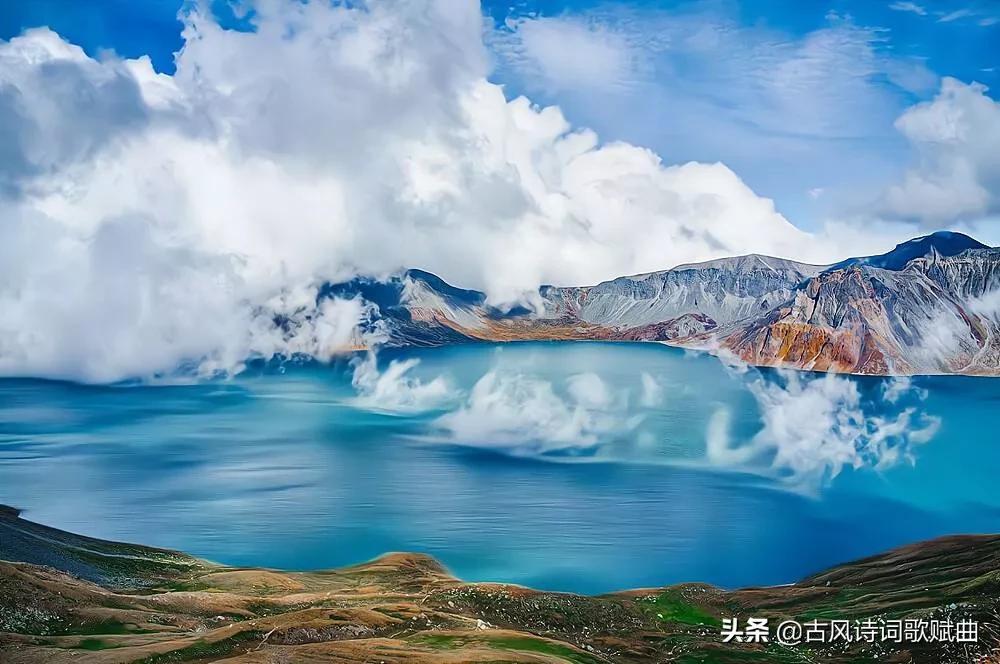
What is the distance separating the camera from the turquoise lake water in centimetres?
7806

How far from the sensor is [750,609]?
184 ft

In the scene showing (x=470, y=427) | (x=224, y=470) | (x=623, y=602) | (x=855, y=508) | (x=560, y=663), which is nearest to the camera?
(x=560, y=663)

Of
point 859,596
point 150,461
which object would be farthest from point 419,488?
point 859,596

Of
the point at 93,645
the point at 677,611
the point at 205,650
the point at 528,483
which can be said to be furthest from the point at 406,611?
the point at 528,483

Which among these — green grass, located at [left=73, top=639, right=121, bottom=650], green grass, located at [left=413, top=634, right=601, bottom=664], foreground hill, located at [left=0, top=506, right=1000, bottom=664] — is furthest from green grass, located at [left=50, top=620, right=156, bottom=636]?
green grass, located at [left=413, top=634, right=601, bottom=664]

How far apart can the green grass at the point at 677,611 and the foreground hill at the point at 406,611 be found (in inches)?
7.5

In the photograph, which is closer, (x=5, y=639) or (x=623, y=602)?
(x=5, y=639)

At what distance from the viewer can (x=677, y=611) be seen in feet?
181

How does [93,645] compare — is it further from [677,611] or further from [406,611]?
[677,611]

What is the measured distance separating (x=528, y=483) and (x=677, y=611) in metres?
57.5

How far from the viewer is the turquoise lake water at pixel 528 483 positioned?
256ft

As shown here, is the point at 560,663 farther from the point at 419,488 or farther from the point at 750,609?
the point at 419,488

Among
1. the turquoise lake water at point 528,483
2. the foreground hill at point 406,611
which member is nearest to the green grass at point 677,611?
the foreground hill at point 406,611

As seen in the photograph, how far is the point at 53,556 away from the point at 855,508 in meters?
88.0
